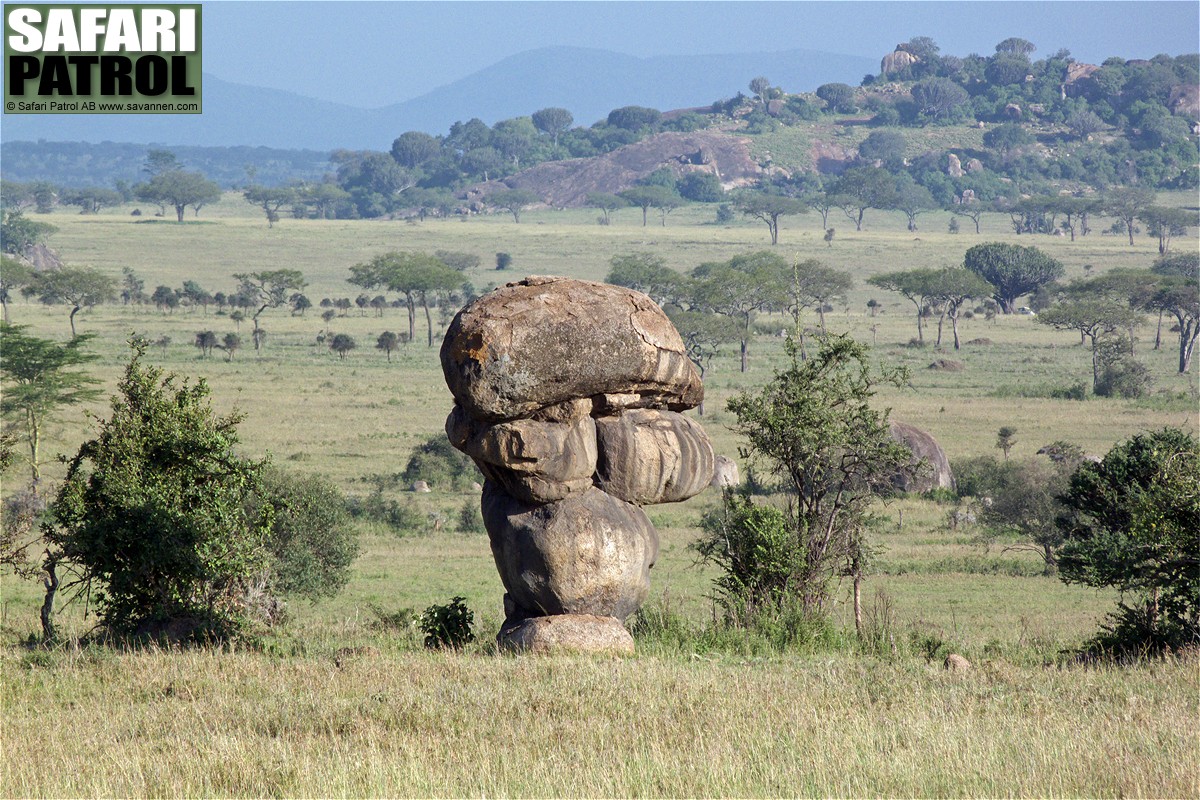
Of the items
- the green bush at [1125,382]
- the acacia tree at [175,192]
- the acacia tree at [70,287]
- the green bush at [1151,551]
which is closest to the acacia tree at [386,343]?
the acacia tree at [70,287]

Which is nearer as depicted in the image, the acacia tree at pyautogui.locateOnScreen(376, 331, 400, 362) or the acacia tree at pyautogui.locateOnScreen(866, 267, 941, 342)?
the acacia tree at pyautogui.locateOnScreen(376, 331, 400, 362)

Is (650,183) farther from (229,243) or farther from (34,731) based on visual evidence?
(34,731)

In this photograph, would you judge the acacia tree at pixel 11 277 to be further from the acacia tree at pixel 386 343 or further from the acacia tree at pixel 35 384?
the acacia tree at pixel 35 384

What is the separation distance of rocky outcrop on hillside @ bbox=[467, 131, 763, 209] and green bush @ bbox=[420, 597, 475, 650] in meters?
156

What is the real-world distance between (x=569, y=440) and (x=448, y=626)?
267 cm

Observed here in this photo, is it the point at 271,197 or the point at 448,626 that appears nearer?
the point at 448,626

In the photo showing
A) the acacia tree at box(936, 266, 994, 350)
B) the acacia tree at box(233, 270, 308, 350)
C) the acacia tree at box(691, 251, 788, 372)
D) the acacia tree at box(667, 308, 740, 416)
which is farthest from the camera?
the acacia tree at box(233, 270, 308, 350)

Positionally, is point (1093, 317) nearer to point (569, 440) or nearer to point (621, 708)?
point (569, 440)

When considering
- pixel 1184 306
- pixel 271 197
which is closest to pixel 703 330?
pixel 1184 306

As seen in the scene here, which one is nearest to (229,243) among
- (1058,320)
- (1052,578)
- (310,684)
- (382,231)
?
(382,231)

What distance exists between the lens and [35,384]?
118 ft

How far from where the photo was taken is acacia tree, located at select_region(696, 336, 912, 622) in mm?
15859

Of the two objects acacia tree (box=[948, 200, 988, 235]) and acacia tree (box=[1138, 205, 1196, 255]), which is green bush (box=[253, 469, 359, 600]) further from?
acacia tree (box=[948, 200, 988, 235])

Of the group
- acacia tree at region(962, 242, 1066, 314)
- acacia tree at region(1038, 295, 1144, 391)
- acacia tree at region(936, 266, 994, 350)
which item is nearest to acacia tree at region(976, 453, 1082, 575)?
acacia tree at region(1038, 295, 1144, 391)
